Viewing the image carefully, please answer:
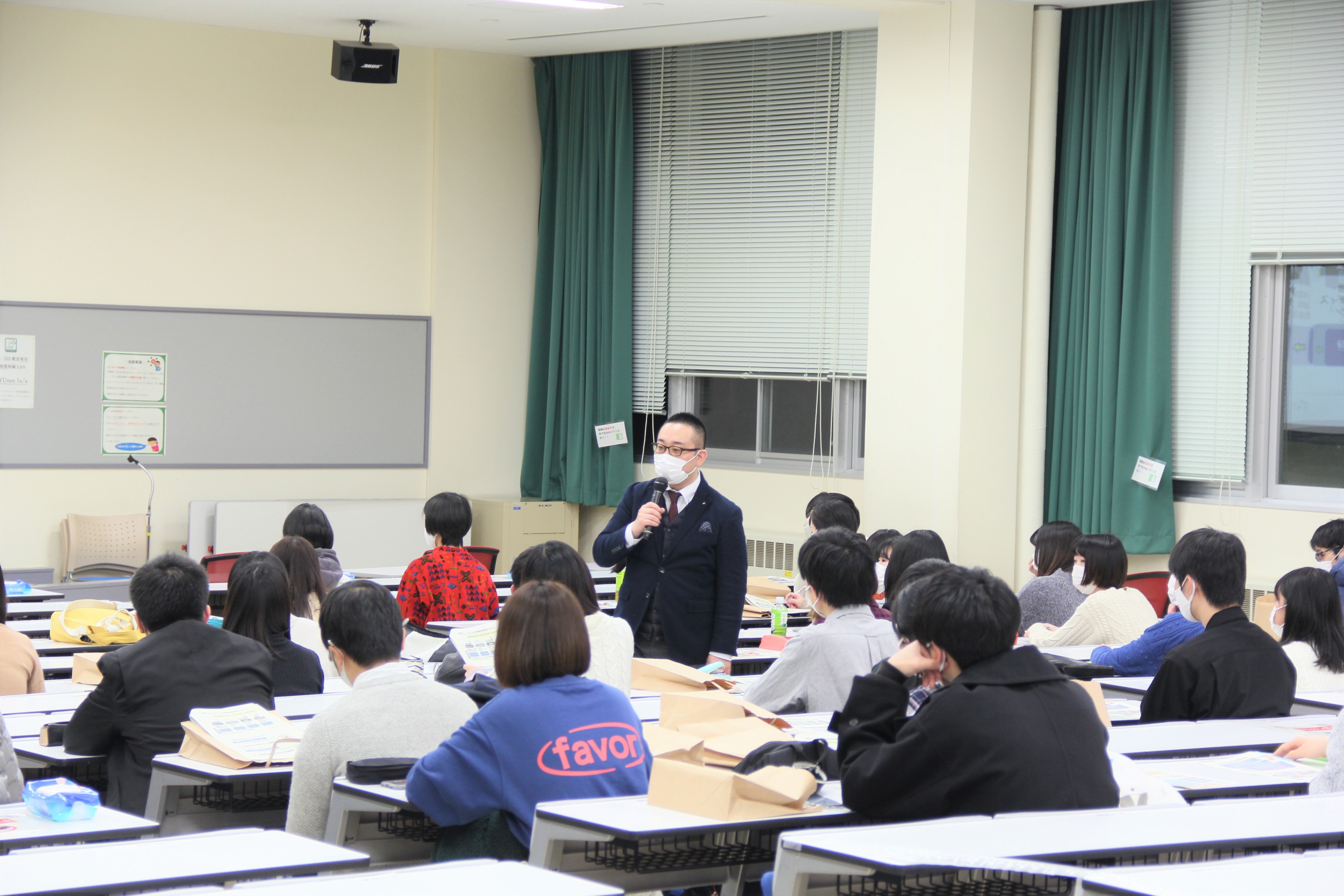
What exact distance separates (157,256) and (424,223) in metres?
1.68

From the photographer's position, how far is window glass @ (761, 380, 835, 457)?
851 cm

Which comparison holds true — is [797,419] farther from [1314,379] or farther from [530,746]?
[530,746]

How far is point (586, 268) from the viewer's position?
9234mm

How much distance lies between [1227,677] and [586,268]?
6.10 meters

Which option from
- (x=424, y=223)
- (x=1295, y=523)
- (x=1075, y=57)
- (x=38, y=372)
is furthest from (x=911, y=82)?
(x=38, y=372)

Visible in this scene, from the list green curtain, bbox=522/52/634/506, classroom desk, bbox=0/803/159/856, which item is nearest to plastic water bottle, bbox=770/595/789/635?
classroom desk, bbox=0/803/159/856

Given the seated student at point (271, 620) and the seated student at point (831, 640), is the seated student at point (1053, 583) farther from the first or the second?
the seated student at point (271, 620)

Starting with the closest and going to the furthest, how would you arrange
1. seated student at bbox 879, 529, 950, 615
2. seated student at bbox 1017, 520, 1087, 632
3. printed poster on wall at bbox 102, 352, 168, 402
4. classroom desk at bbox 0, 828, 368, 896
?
classroom desk at bbox 0, 828, 368, 896, seated student at bbox 879, 529, 950, 615, seated student at bbox 1017, 520, 1087, 632, printed poster on wall at bbox 102, 352, 168, 402

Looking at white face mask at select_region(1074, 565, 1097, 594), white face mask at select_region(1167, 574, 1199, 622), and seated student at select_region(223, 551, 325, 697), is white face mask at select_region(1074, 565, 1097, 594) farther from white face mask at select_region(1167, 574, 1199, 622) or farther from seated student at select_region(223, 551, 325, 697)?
seated student at select_region(223, 551, 325, 697)

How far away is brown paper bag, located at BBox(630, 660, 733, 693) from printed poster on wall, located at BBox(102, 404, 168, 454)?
5115mm

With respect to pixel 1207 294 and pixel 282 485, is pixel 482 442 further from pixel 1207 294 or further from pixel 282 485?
pixel 1207 294

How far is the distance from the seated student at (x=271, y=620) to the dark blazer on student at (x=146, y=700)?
0.33 metres

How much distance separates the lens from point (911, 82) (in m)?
7.24

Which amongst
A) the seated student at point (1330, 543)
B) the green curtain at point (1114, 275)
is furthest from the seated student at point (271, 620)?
the green curtain at point (1114, 275)
